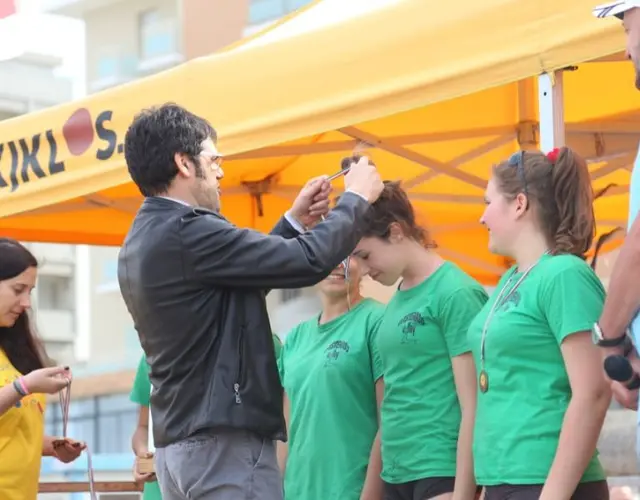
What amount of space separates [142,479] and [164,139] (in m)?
2.09

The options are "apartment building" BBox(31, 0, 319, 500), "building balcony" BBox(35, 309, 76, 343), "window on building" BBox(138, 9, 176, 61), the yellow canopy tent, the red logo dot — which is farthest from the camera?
"building balcony" BBox(35, 309, 76, 343)

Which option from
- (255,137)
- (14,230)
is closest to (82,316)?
(14,230)

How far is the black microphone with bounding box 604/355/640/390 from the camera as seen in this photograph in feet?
7.33

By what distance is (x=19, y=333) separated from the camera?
173 inches

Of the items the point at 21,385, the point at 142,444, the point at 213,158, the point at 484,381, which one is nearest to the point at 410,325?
the point at 484,381

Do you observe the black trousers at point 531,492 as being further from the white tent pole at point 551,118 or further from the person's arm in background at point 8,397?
the person's arm in background at point 8,397

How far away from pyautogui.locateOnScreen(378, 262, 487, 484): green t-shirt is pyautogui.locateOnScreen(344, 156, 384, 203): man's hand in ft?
1.72

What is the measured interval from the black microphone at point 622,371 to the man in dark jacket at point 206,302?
73cm

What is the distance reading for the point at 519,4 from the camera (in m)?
3.01

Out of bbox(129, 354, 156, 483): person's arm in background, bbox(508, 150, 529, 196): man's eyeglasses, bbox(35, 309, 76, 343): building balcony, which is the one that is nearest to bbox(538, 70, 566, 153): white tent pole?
bbox(508, 150, 529, 196): man's eyeglasses

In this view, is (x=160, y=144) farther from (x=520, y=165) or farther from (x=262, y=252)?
(x=520, y=165)

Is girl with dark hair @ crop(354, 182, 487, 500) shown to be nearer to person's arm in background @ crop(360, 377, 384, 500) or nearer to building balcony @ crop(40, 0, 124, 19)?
person's arm in background @ crop(360, 377, 384, 500)

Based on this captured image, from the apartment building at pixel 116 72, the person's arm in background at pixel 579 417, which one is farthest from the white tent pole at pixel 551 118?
the apartment building at pixel 116 72

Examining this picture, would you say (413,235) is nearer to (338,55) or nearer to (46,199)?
(338,55)
